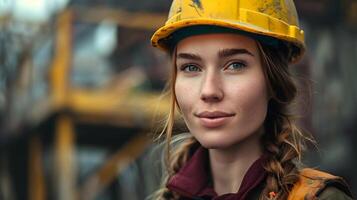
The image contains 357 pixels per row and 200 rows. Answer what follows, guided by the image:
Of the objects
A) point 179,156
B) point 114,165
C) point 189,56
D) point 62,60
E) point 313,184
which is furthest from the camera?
point 114,165

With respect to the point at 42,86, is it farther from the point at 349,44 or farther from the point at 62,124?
the point at 349,44

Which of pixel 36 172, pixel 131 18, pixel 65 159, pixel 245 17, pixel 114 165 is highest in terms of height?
pixel 131 18

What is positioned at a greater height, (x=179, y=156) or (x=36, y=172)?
(x=179, y=156)

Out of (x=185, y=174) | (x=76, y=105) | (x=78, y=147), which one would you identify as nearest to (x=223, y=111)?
(x=185, y=174)

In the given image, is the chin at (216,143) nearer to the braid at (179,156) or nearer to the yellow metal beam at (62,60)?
the braid at (179,156)

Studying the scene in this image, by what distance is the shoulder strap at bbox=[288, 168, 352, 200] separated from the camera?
7.73 feet

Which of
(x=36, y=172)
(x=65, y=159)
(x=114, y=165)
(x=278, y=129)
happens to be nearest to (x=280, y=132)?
(x=278, y=129)

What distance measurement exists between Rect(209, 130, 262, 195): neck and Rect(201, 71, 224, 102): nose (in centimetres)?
20

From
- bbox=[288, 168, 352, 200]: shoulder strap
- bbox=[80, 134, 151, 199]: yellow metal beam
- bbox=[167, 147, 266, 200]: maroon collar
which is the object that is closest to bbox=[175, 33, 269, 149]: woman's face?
bbox=[167, 147, 266, 200]: maroon collar

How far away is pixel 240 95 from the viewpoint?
251 centimetres

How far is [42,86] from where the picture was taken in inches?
500

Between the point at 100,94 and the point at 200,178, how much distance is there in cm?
970

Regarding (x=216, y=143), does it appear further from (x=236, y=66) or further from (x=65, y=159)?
(x=65, y=159)

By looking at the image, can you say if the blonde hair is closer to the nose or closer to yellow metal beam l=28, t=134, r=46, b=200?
the nose
